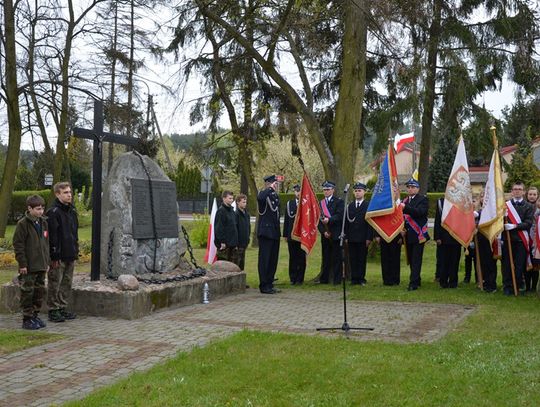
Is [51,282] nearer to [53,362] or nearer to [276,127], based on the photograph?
[53,362]

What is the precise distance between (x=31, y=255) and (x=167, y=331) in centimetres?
189

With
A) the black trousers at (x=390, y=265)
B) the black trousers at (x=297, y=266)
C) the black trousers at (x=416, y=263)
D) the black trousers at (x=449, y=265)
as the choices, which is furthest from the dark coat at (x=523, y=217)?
the black trousers at (x=297, y=266)

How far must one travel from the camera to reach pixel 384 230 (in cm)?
1148

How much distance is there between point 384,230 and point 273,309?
3192mm

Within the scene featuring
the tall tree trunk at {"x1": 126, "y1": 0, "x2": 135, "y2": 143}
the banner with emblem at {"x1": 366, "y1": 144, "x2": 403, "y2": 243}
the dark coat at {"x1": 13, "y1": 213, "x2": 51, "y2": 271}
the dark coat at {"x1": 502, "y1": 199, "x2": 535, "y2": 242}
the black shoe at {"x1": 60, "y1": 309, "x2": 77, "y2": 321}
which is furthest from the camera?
the tall tree trunk at {"x1": 126, "y1": 0, "x2": 135, "y2": 143}

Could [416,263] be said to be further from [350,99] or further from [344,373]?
[344,373]

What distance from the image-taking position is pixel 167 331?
7.51 metres

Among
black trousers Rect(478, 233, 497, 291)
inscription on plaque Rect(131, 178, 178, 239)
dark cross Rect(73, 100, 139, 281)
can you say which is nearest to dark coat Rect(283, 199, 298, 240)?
inscription on plaque Rect(131, 178, 178, 239)

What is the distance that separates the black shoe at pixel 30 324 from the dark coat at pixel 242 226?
4.79 m

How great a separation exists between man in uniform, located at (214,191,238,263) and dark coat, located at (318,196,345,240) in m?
1.65

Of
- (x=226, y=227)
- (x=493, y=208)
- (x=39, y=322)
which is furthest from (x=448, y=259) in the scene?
(x=39, y=322)

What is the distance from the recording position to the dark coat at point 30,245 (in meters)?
7.61

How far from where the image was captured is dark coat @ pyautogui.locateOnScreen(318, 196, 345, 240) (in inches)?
463

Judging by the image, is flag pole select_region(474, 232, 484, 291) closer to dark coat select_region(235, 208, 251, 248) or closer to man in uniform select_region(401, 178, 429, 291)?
man in uniform select_region(401, 178, 429, 291)
